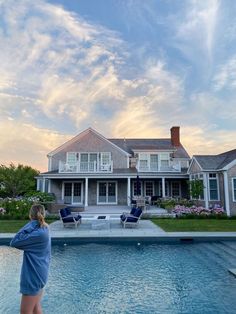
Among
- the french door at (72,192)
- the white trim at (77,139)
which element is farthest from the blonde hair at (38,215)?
the white trim at (77,139)

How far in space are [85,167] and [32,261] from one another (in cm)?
2330

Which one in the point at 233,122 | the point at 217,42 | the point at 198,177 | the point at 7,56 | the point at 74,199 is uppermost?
the point at 217,42

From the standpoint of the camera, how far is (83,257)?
8727mm

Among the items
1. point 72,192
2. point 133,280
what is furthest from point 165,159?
point 133,280

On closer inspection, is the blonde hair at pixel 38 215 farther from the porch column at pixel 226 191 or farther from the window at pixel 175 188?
the window at pixel 175 188

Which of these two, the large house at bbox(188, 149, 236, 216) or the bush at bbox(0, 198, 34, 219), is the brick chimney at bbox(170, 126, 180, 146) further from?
the bush at bbox(0, 198, 34, 219)

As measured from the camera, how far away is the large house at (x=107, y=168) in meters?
26.3

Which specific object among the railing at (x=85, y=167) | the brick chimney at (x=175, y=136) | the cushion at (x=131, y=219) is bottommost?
the cushion at (x=131, y=219)

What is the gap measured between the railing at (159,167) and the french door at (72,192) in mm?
6715

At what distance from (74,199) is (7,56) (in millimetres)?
15669

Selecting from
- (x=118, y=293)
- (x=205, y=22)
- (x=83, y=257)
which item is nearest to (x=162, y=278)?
(x=118, y=293)

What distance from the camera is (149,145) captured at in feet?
102

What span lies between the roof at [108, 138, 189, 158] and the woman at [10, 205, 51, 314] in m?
25.5

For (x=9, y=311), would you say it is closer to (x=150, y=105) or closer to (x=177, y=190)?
(x=150, y=105)
